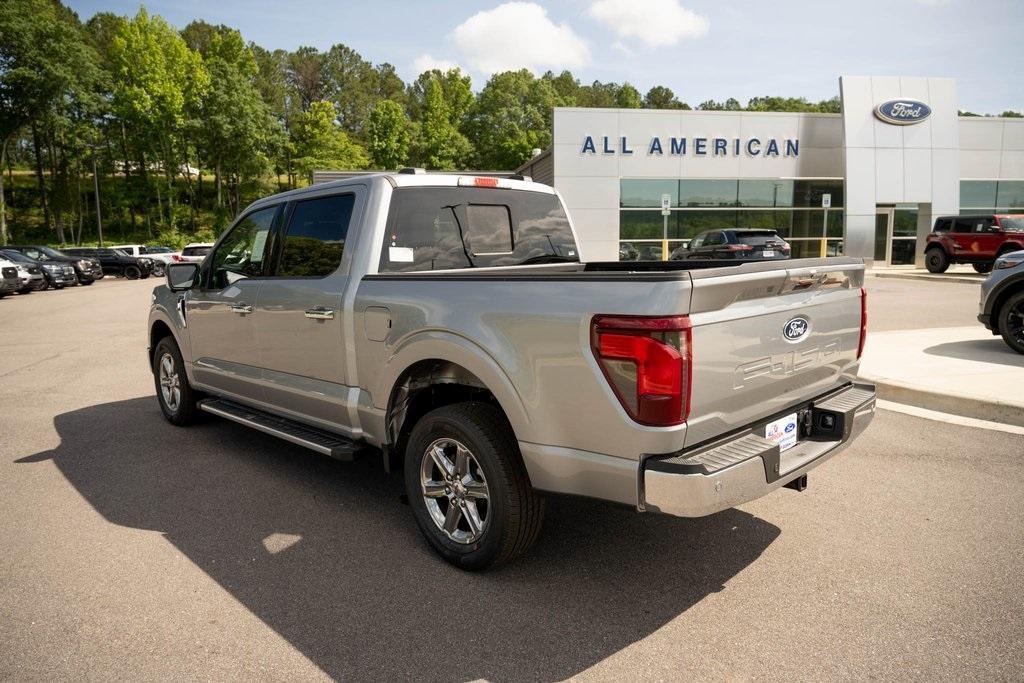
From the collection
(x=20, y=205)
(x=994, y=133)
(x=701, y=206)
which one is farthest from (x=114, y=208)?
(x=994, y=133)

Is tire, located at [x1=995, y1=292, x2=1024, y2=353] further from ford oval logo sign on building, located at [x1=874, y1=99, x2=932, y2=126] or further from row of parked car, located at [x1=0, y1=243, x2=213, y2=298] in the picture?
ford oval logo sign on building, located at [x1=874, y1=99, x2=932, y2=126]

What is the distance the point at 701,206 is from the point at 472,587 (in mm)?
26098

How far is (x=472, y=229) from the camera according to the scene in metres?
4.21

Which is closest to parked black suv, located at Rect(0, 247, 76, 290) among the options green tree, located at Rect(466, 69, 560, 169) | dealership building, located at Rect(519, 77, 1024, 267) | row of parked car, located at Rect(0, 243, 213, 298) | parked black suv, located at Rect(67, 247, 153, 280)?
row of parked car, located at Rect(0, 243, 213, 298)

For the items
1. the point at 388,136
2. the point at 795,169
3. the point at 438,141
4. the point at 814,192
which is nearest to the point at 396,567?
the point at 795,169

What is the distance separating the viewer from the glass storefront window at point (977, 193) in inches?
1113

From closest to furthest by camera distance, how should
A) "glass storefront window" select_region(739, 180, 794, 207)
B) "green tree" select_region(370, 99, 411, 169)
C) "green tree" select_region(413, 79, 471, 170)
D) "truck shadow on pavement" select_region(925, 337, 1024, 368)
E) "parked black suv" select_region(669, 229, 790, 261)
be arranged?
"truck shadow on pavement" select_region(925, 337, 1024, 368), "parked black suv" select_region(669, 229, 790, 261), "glass storefront window" select_region(739, 180, 794, 207), "green tree" select_region(370, 99, 411, 169), "green tree" select_region(413, 79, 471, 170)

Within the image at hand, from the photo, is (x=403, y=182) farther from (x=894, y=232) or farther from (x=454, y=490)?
(x=894, y=232)

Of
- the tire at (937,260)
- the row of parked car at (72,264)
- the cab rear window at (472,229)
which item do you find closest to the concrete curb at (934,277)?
the tire at (937,260)

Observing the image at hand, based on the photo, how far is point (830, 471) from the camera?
4.53m

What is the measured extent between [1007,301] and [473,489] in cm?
769

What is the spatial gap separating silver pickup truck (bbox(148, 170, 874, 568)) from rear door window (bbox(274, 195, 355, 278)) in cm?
2

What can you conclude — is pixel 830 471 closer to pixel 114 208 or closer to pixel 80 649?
pixel 80 649

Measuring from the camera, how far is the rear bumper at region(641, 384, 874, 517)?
251cm
